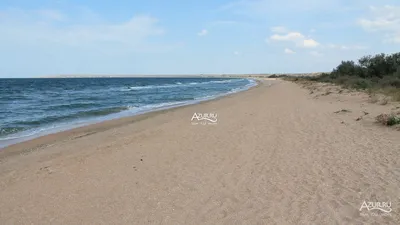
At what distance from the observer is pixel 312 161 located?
281 inches

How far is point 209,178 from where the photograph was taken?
20.8ft

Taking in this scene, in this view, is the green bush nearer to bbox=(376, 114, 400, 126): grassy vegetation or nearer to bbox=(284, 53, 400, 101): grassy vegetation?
bbox=(284, 53, 400, 101): grassy vegetation

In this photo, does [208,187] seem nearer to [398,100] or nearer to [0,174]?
[0,174]

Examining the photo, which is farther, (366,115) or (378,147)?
(366,115)

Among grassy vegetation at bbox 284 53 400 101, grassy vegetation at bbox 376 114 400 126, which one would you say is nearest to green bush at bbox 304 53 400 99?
grassy vegetation at bbox 284 53 400 101

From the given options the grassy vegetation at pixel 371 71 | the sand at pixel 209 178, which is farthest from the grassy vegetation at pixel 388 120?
the grassy vegetation at pixel 371 71

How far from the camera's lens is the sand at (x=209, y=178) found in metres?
4.78

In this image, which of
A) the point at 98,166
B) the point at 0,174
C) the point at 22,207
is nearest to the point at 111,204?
the point at 22,207

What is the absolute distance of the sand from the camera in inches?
188

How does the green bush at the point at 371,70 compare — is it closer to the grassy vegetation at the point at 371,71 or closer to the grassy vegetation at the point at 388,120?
the grassy vegetation at the point at 371,71

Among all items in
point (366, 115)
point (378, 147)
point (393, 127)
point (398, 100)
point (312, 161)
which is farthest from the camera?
point (398, 100)

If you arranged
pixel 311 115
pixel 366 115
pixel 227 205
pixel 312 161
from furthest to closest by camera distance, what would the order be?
pixel 311 115
pixel 366 115
pixel 312 161
pixel 227 205

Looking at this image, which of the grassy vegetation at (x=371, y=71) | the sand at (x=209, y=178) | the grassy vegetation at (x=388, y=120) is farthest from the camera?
the grassy vegetation at (x=371, y=71)

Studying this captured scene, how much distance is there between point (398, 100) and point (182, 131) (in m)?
11.4
